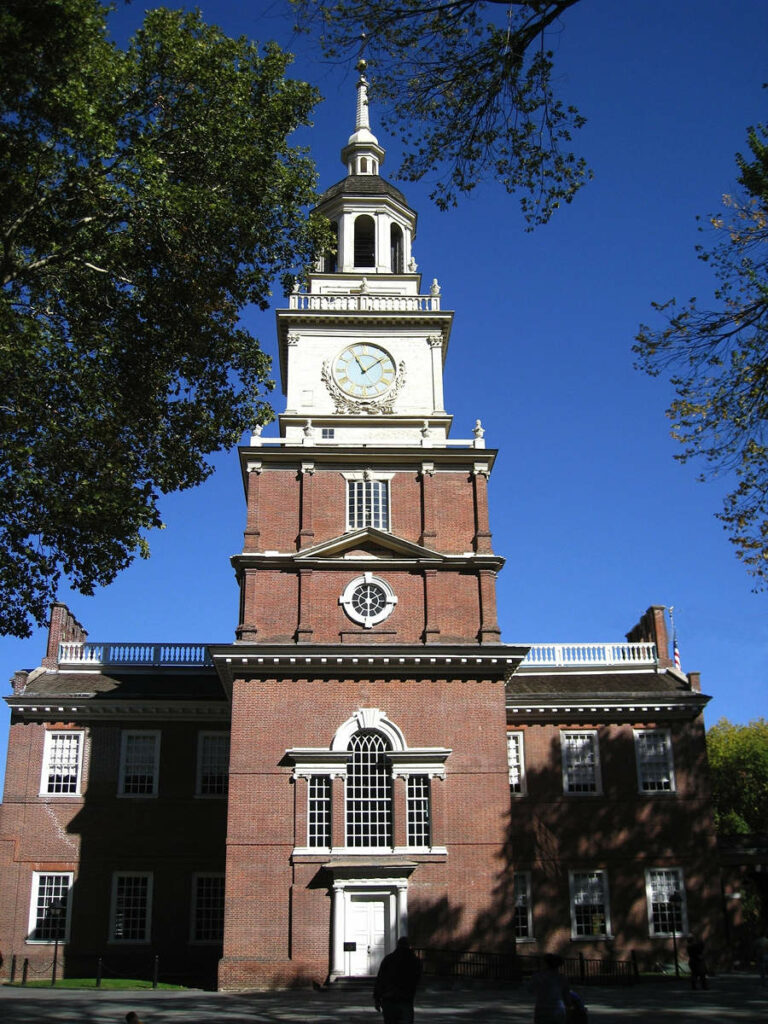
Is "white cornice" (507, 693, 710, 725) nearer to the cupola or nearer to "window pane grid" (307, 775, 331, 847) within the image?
"window pane grid" (307, 775, 331, 847)

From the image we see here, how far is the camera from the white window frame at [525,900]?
31.8m

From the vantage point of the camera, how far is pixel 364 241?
36.8 m

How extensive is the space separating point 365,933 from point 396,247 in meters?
22.6

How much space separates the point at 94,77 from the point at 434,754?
1782 centimetres

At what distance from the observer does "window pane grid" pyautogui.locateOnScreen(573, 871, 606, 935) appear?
32031 mm

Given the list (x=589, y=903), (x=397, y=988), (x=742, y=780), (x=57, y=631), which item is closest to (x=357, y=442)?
(x=57, y=631)

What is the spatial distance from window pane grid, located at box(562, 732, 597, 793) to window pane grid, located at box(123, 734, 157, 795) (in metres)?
13.2

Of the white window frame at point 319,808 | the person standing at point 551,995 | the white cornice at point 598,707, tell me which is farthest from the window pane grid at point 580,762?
the person standing at point 551,995

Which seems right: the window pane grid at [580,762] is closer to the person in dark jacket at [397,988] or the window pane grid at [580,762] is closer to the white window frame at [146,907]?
the white window frame at [146,907]

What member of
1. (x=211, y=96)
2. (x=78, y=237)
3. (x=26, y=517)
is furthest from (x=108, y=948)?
(x=211, y=96)

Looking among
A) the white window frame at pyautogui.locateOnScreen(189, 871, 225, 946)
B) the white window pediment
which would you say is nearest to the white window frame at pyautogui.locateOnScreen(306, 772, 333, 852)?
the white window pediment

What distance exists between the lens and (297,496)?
1196 inches

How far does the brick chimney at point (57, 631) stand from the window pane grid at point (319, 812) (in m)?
12.8

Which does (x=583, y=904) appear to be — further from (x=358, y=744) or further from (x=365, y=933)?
(x=358, y=744)
